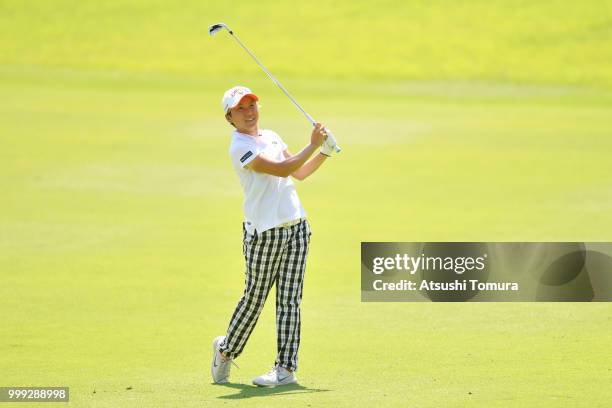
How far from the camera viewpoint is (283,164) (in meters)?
7.11

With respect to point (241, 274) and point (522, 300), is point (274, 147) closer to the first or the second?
point (522, 300)

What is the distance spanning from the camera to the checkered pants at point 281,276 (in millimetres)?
7344

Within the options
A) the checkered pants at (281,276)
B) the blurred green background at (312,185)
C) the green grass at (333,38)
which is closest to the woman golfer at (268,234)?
the checkered pants at (281,276)

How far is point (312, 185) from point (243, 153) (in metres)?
10.4

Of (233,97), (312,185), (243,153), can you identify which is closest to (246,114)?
(233,97)

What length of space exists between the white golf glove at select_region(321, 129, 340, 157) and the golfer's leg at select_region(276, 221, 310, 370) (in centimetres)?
47

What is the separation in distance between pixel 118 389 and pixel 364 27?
32744 mm

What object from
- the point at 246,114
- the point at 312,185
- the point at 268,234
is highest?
the point at 312,185

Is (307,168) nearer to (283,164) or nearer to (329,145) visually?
(329,145)

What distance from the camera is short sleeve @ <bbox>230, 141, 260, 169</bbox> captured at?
23.7ft

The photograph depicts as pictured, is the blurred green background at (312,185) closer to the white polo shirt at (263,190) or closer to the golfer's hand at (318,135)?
the white polo shirt at (263,190)

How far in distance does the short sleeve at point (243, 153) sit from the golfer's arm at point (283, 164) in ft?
0.10

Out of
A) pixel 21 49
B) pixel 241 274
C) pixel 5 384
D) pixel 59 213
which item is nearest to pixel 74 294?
pixel 241 274

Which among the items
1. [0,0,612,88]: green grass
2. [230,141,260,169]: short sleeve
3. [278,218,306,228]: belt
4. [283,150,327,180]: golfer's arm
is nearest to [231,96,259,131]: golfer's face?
[230,141,260,169]: short sleeve
